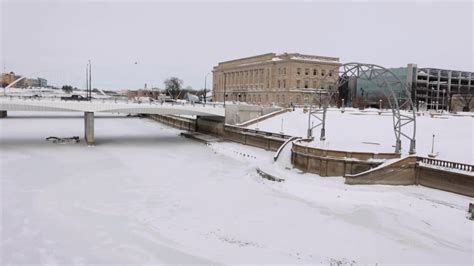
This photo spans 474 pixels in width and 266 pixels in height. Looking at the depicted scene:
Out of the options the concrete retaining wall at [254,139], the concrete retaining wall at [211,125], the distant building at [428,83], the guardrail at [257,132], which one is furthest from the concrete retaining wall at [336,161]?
the distant building at [428,83]

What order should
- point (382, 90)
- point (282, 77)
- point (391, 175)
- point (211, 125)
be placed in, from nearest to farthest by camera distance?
point (391, 175) → point (382, 90) → point (211, 125) → point (282, 77)

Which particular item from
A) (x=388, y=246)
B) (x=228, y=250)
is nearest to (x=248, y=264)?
(x=228, y=250)

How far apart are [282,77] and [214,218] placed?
71.4 metres

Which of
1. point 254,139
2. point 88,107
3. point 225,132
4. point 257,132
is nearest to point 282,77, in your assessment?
point 225,132

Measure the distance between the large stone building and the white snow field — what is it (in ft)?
178

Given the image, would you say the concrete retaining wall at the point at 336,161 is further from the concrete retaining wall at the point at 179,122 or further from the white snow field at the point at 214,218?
the concrete retaining wall at the point at 179,122

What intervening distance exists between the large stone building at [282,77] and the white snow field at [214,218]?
54290 millimetres

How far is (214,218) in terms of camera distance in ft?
66.5

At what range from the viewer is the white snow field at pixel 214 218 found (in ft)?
52.1

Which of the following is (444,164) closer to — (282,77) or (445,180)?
(445,180)

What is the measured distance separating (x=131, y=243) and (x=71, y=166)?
18778mm

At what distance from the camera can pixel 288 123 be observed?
53469 millimetres

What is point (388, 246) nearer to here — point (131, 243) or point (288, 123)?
point (131, 243)

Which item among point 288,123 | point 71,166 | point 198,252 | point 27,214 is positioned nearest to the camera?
point 198,252
